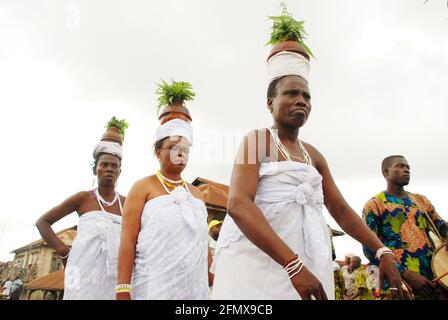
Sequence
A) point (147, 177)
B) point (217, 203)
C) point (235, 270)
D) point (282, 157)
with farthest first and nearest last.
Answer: point (217, 203), point (147, 177), point (282, 157), point (235, 270)

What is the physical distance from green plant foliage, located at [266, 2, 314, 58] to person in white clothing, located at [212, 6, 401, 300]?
14 cm

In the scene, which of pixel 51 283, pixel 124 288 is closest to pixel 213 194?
pixel 51 283

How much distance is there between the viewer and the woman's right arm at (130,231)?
2.95m

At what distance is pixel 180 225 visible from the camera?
123 inches

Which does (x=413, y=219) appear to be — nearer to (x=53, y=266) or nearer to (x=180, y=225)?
(x=180, y=225)

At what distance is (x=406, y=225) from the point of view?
4.21 metres

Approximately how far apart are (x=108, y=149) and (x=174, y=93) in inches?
55.8

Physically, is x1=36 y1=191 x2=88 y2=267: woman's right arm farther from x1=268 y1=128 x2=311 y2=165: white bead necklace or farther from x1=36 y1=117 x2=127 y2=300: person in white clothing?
x1=268 y1=128 x2=311 y2=165: white bead necklace

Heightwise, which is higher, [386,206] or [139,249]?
[386,206]

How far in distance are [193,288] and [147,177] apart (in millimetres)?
978

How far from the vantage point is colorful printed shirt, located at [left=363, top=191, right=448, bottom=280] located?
4.04 metres

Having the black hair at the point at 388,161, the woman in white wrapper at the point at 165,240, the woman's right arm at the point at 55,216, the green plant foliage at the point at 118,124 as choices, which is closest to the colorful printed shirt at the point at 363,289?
the black hair at the point at 388,161

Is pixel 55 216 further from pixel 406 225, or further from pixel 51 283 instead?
pixel 51 283
